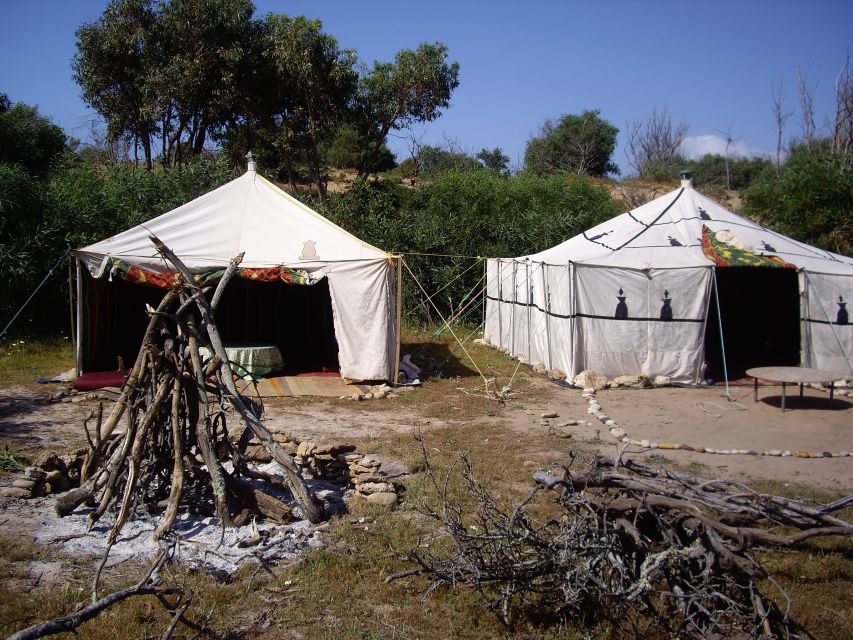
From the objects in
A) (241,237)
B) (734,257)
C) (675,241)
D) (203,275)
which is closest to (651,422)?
(734,257)

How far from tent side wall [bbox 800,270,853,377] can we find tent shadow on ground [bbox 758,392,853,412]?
0.77 m

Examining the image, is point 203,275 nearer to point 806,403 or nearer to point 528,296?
point 528,296

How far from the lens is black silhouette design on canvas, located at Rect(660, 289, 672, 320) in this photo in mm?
9266

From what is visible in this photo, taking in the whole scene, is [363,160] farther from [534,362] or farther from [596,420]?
[596,420]

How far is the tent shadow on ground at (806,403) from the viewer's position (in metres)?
8.09

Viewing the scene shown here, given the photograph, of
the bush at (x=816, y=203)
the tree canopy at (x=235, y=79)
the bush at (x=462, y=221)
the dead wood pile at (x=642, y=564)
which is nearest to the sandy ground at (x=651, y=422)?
the dead wood pile at (x=642, y=564)

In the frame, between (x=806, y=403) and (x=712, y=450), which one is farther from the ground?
(x=806, y=403)

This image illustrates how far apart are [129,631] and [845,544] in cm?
406

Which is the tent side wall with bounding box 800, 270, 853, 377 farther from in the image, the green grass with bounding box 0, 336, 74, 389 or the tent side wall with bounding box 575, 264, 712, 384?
the green grass with bounding box 0, 336, 74, 389

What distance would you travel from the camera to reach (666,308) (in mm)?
9273

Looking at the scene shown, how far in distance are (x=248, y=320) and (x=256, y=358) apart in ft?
8.38

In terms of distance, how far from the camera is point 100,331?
980 cm

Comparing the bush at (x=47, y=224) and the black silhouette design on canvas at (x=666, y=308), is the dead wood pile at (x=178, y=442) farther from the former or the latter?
the bush at (x=47, y=224)

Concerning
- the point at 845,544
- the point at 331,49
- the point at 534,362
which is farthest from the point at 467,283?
the point at 845,544
